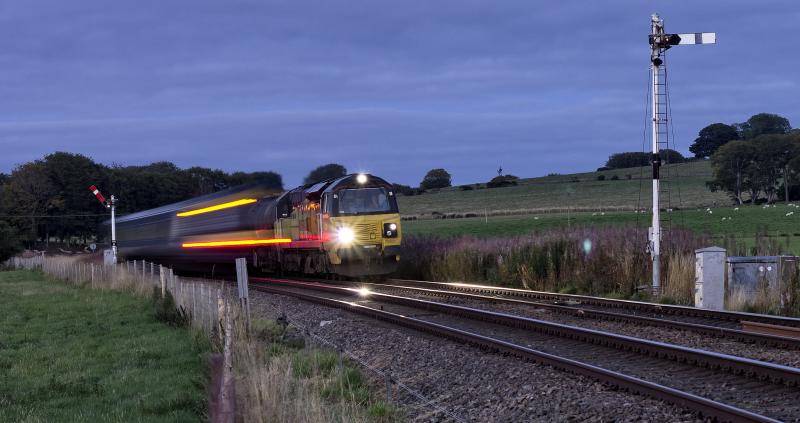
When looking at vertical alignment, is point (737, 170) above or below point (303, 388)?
above

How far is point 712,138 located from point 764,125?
7.23 m

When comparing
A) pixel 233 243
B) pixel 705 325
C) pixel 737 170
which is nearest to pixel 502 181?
pixel 737 170

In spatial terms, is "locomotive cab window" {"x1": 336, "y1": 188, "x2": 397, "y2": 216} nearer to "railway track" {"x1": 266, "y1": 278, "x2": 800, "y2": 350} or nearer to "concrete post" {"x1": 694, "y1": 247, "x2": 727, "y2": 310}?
"railway track" {"x1": 266, "y1": 278, "x2": 800, "y2": 350}

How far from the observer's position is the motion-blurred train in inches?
987

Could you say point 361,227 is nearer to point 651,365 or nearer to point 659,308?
point 659,308

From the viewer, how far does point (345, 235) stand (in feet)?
81.5

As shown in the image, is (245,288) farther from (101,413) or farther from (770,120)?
(770,120)

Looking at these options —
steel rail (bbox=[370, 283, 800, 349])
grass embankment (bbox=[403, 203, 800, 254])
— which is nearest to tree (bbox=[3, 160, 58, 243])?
grass embankment (bbox=[403, 203, 800, 254])

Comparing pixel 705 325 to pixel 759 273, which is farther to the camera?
pixel 759 273

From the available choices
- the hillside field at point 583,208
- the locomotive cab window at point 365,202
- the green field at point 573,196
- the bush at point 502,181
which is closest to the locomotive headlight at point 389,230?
the locomotive cab window at point 365,202

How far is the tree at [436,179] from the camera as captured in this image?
4483 inches

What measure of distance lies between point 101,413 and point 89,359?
4531mm

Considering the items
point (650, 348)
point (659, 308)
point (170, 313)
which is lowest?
point (170, 313)

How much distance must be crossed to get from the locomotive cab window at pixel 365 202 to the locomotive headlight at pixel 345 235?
490 mm
